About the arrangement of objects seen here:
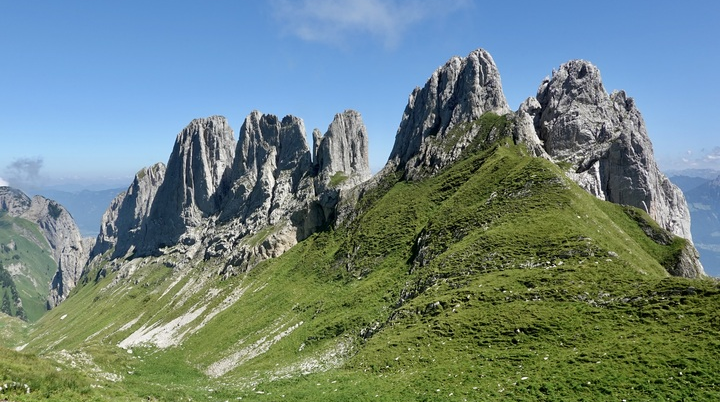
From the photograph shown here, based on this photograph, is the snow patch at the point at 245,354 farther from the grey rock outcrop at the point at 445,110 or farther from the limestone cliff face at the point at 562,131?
the grey rock outcrop at the point at 445,110

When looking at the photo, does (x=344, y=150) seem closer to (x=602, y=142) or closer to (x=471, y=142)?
(x=471, y=142)

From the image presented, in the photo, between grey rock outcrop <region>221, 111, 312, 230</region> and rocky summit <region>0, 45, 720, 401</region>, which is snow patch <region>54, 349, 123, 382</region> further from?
grey rock outcrop <region>221, 111, 312, 230</region>

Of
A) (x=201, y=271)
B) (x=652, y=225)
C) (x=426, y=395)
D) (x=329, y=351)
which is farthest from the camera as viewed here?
(x=201, y=271)

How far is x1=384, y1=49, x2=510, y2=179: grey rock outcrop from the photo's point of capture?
111 metres

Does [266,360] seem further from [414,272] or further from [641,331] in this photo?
[641,331]

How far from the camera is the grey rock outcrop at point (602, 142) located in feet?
308

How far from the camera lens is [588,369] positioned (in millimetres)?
31453

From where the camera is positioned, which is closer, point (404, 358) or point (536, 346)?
point (536, 346)

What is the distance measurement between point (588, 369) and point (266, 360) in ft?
163

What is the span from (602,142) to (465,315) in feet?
253

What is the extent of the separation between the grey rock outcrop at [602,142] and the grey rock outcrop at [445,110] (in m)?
14.8

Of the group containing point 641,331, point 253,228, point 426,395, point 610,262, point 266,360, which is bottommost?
point 266,360

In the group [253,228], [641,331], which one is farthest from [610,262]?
[253,228]

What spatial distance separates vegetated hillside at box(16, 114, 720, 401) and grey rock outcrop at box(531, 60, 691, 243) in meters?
16.1
